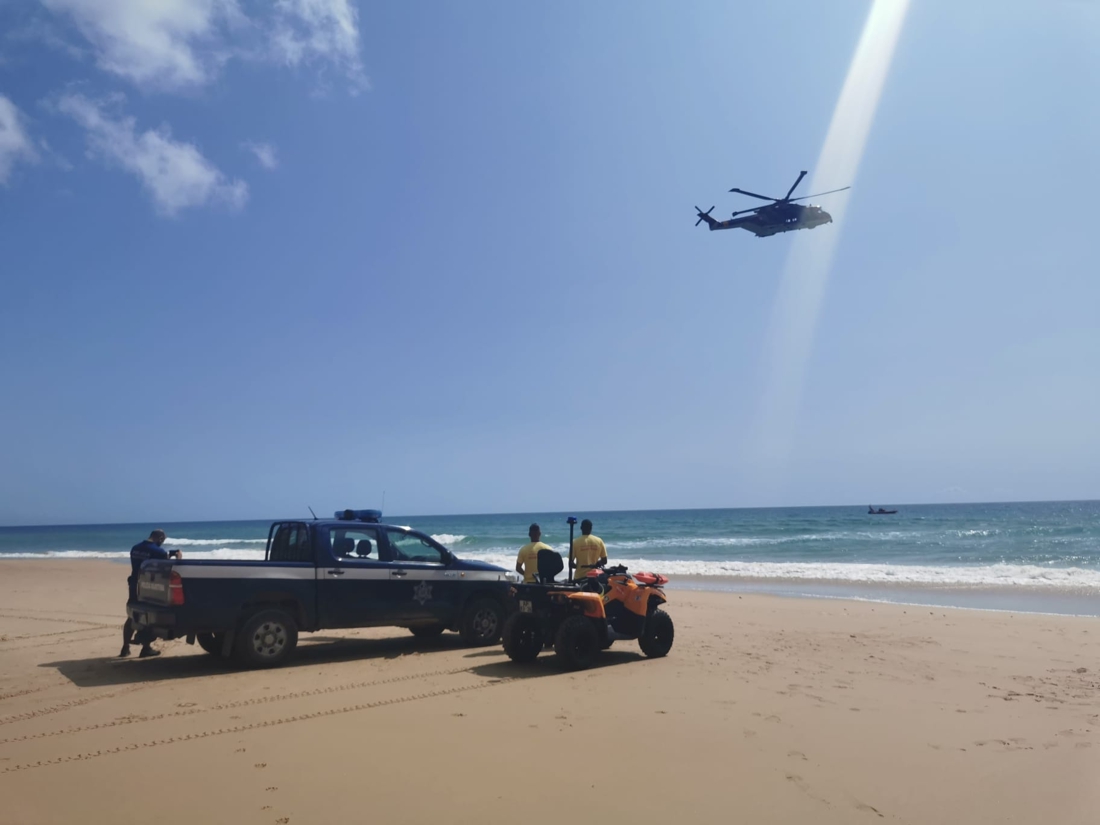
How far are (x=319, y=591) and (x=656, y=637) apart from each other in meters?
4.16

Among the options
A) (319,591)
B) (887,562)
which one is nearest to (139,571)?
(319,591)

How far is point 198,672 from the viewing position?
327 inches

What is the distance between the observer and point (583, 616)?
8484 mm

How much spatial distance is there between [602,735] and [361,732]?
6.24 feet

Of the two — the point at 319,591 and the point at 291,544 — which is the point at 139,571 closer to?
the point at 291,544

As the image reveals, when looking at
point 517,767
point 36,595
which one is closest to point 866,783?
point 517,767

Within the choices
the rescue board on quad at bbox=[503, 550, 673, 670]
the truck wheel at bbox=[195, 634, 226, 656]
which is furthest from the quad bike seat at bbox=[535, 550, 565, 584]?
the truck wheel at bbox=[195, 634, 226, 656]

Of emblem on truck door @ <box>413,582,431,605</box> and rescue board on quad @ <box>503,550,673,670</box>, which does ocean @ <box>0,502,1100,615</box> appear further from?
emblem on truck door @ <box>413,582,431,605</box>

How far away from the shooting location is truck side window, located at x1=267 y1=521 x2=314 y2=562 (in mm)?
9203

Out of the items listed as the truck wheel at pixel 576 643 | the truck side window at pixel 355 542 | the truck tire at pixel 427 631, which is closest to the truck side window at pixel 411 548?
the truck side window at pixel 355 542

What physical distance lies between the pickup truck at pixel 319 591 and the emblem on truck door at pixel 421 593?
0.05ft

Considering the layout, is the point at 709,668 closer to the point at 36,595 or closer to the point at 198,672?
the point at 198,672

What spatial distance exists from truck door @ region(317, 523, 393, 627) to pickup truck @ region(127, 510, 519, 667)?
13 mm

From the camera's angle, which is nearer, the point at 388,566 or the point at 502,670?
the point at 502,670
